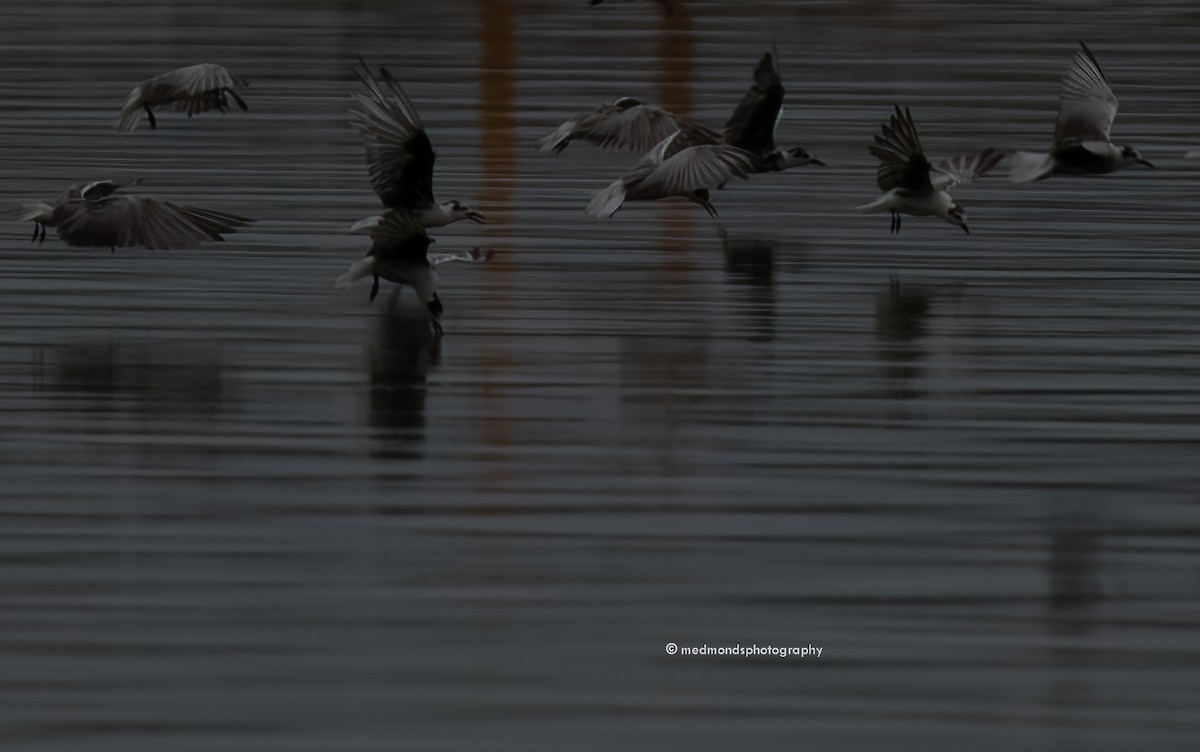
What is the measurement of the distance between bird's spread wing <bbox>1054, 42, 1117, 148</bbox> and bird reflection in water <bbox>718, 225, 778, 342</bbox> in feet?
5.18

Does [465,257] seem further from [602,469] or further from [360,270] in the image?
[602,469]

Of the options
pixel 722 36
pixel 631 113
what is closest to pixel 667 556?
pixel 631 113

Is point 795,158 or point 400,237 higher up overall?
point 795,158

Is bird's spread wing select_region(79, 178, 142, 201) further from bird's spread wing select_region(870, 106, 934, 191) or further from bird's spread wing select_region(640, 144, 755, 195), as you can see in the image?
bird's spread wing select_region(870, 106, 934, 191)

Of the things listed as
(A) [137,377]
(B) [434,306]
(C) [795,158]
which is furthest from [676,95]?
(A) [137,377]

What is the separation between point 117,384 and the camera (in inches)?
407

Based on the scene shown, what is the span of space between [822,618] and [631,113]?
27.5 feet

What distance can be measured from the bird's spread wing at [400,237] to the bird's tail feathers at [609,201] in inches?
91.6

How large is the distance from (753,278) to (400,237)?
2255mm

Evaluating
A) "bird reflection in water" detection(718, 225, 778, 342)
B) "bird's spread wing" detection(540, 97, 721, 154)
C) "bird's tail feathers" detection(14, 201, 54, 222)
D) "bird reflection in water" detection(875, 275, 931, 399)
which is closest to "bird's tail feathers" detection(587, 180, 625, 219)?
"bird reflection in water" detection(718, 225, 778, 342)

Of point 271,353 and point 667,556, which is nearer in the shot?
point 667,556

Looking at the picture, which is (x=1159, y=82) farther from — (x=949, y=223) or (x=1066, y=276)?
(x=1066, y=276)

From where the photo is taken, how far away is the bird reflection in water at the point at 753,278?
1185 centimetres

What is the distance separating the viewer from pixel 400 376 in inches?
413
